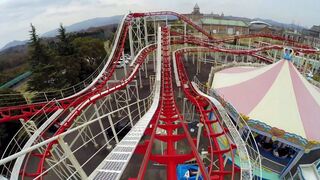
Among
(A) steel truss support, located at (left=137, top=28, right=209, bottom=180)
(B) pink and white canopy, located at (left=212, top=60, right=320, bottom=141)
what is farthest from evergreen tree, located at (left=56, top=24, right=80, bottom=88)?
(B) pink and white canopy, located at (left=212, top=60, right=320, bottom=141)

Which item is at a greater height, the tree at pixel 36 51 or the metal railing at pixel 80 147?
the tree at pixel 36 51

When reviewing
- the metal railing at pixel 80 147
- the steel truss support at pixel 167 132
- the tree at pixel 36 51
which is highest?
the tree at pixel 36 51

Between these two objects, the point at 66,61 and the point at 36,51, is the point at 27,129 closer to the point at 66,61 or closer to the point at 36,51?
the point at 36,51

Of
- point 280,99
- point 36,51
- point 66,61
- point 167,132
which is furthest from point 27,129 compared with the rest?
point 280,99

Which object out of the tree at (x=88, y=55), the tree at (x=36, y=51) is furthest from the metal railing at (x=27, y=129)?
the tree at (x=88, y=55)

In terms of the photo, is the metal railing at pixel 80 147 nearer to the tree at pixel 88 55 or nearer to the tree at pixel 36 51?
the tree at pixel 36 51

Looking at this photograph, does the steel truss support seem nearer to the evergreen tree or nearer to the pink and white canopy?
the pink and white canopy

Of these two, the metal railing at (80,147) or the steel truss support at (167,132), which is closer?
the steel truss support at (167,132)

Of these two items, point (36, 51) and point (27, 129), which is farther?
point (36, 51)

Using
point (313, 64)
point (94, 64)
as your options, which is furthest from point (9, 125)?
point (313, 64)

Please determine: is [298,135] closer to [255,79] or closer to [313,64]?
[255,79]
